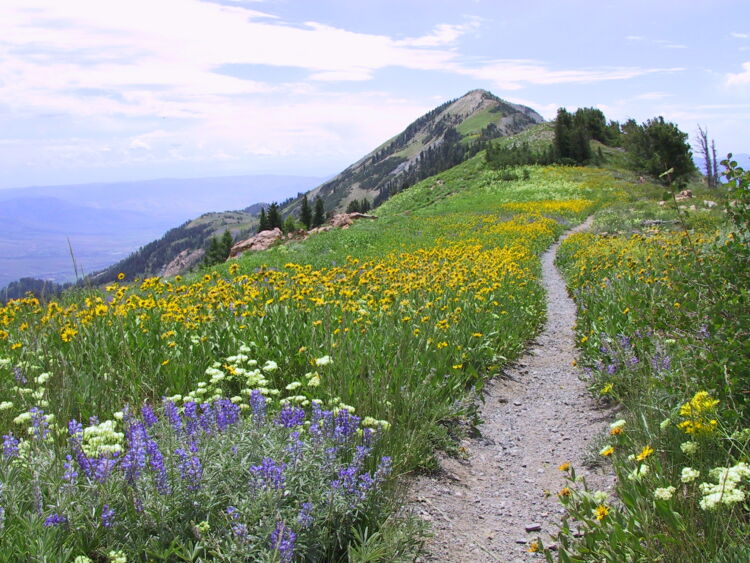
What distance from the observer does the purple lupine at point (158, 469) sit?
2.58 metres

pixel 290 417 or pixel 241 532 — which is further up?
pixel 290 417

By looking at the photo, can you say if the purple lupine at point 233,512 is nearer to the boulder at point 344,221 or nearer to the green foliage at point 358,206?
the boulder at point 344,221

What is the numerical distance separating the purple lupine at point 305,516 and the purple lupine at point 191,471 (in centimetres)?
54

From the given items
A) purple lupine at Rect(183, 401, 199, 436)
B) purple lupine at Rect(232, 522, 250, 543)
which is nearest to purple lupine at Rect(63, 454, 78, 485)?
purple lupine at Rect(183, 401, 199, 436)

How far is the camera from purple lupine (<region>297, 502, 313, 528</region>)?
2.61m

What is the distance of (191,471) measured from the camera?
2.66m

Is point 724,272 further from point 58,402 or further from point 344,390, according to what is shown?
point 58,402

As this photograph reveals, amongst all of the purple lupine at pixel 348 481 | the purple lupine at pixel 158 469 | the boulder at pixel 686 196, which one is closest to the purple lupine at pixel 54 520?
the purple lupine at pixel 158 469

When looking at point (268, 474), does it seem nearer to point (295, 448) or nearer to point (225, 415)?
point (295, 448)

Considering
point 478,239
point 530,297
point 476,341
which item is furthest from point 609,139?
point 476,341

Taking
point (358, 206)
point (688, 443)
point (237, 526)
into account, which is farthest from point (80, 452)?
point (358, 206)

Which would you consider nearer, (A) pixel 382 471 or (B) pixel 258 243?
(A) pixel 382 471

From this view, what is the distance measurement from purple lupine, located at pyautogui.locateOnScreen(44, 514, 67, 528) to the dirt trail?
80.2 inches

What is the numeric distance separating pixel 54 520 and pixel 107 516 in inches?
9.1
